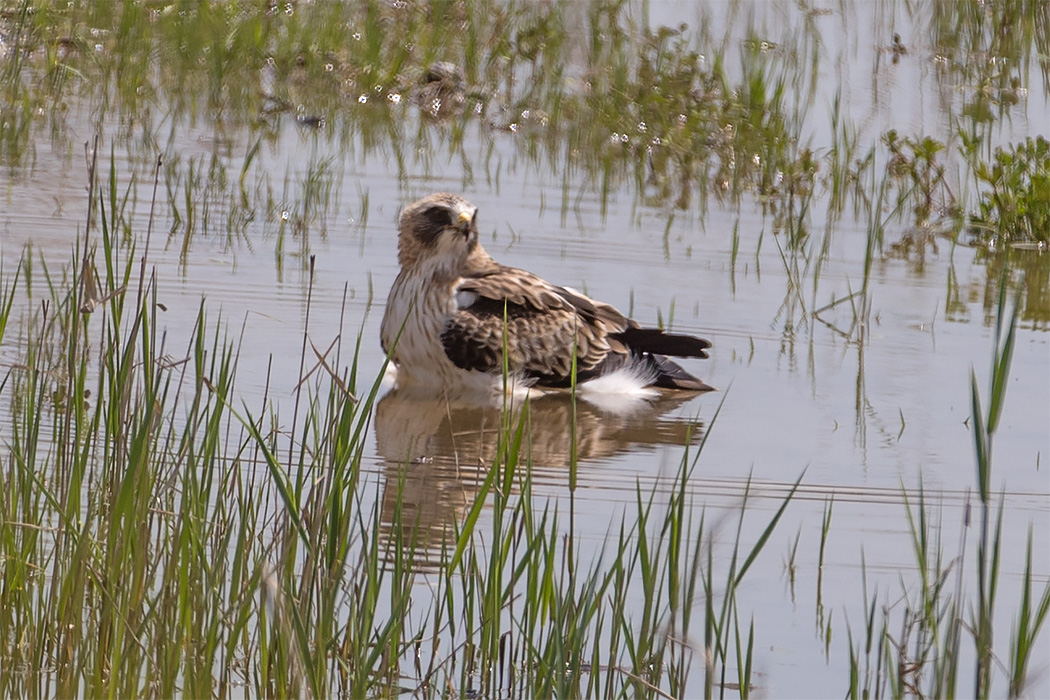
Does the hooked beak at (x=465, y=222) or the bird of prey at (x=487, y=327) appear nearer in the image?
the bird of prey at (x=487, y=327)

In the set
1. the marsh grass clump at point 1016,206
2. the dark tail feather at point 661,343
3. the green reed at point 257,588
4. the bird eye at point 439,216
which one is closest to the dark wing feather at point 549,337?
the dark tail feather at point 661,343

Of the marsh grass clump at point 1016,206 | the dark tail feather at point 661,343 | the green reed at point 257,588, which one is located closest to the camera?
the green reed at point 257,588

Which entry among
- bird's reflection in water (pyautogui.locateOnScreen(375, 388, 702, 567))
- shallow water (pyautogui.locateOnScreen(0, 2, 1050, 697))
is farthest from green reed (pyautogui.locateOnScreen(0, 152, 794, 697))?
bird's reflection in water (pyautogui.locateOnScreen(375, 388, 702, 567))

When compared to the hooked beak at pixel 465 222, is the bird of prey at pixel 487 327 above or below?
below

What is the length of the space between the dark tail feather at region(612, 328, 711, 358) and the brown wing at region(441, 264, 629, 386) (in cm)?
5

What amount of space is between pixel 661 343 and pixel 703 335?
0.59 metres

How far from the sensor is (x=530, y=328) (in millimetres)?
7031

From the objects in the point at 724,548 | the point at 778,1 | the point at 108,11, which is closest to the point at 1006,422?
the point at 724,548

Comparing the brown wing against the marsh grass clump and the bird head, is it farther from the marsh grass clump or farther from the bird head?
the marsh grass clump

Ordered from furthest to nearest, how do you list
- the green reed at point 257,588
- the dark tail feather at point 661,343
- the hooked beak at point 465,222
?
1. the hooked beak at point 465,222
2. the dark tail feather at point 661,343
3. the green reed at point 257,588

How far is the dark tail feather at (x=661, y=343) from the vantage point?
6785 mm

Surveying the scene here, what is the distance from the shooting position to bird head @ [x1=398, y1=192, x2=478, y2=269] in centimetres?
707

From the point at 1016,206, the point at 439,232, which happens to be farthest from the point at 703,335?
the point at 1016,206

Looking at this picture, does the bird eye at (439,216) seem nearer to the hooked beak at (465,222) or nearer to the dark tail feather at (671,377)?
the hooked beak at (465,222)
